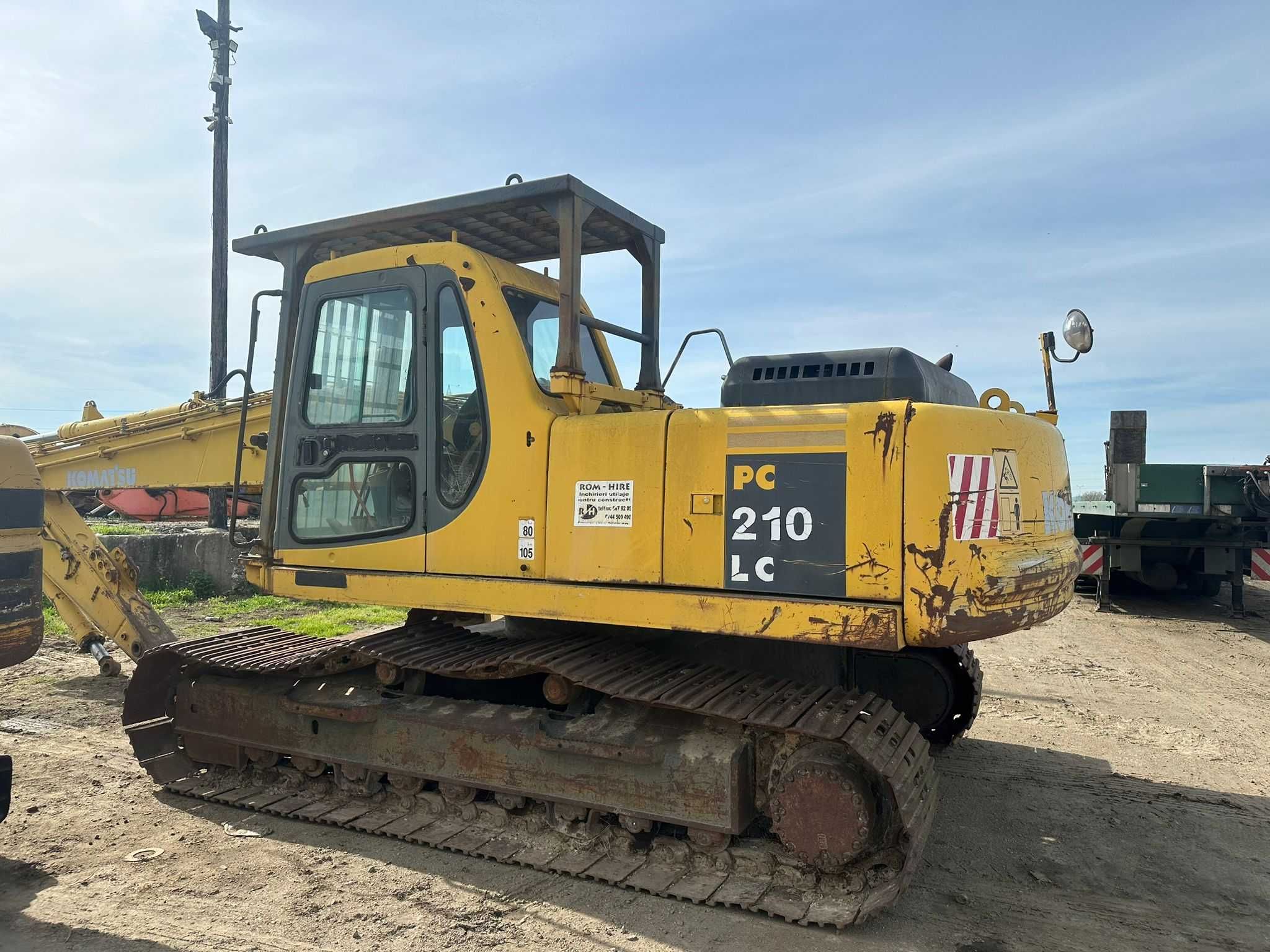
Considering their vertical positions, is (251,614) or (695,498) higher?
(695,498)

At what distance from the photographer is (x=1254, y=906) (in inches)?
150

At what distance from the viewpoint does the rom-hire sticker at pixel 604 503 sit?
4043 millimetres

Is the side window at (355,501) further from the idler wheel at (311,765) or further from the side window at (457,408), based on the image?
the idler wheel at (311,765)

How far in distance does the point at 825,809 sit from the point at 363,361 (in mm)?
3118

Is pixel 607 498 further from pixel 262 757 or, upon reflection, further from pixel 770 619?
pixel 262 757

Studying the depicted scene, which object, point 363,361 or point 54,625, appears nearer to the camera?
point 363,361

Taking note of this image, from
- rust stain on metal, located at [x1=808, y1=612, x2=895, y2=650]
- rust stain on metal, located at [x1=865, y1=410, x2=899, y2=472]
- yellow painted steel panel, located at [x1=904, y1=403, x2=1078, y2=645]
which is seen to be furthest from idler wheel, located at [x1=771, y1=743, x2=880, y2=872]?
rust stain on metal, located at [x1=865, y1=410, x2=899, y2=472]

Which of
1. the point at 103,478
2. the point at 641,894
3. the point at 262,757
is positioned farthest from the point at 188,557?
the point at 641,894

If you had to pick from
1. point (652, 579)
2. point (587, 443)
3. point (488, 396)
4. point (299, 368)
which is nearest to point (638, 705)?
point (652, 579)

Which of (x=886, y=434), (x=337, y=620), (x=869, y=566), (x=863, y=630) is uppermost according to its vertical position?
(x=886, y=434)

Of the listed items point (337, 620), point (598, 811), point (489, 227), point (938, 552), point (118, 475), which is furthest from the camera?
point (337, 620)

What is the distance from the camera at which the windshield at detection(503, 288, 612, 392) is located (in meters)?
4.67

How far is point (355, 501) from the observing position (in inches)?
187

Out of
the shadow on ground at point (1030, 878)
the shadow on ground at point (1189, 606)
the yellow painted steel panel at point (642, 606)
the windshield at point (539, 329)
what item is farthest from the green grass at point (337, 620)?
the shadow on ground at point (1189, 606)
